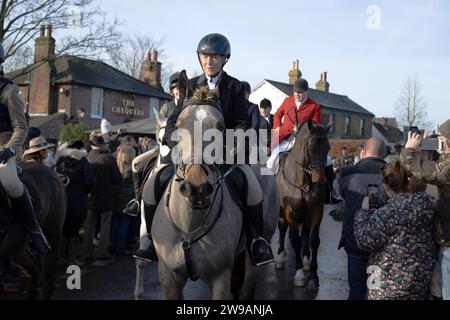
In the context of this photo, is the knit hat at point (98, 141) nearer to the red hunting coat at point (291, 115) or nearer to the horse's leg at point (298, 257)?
the red hunting coat at point (291, 115)

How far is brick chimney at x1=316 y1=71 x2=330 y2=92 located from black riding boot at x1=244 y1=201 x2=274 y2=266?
54.6 m

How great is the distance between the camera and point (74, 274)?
27.1 ft

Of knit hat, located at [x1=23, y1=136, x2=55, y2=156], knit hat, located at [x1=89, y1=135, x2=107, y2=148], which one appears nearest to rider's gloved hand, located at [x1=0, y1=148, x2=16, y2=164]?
knit hat, located at [x1=23, y1=136, x2=55, y2=156]

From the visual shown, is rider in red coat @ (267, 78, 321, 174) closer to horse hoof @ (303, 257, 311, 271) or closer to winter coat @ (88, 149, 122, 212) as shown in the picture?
horse hoof @ (303, 257, 311, 271)

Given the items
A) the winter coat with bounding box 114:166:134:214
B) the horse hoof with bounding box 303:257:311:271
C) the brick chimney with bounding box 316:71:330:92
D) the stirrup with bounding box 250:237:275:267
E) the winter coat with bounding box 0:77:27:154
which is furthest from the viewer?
the brick chimney with bounding box 316:71:330:92

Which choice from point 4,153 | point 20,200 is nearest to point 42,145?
point 20,200

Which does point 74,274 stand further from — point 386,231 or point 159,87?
point 159,87

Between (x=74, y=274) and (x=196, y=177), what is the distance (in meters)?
5.33

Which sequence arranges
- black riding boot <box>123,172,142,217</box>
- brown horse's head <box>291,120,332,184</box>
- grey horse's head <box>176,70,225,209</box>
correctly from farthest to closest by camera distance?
1. brown horse's head <box>291,120,332,184</box>
2. black riding boot <box>123,172,142,217</box>
3. grey horse's head <box>176,70,225,209</box>

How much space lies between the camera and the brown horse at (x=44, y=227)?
6492mm

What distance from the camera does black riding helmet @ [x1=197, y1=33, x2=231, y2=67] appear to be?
4965 millimetres

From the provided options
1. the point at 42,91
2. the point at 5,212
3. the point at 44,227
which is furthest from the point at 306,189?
the point at 42,91
